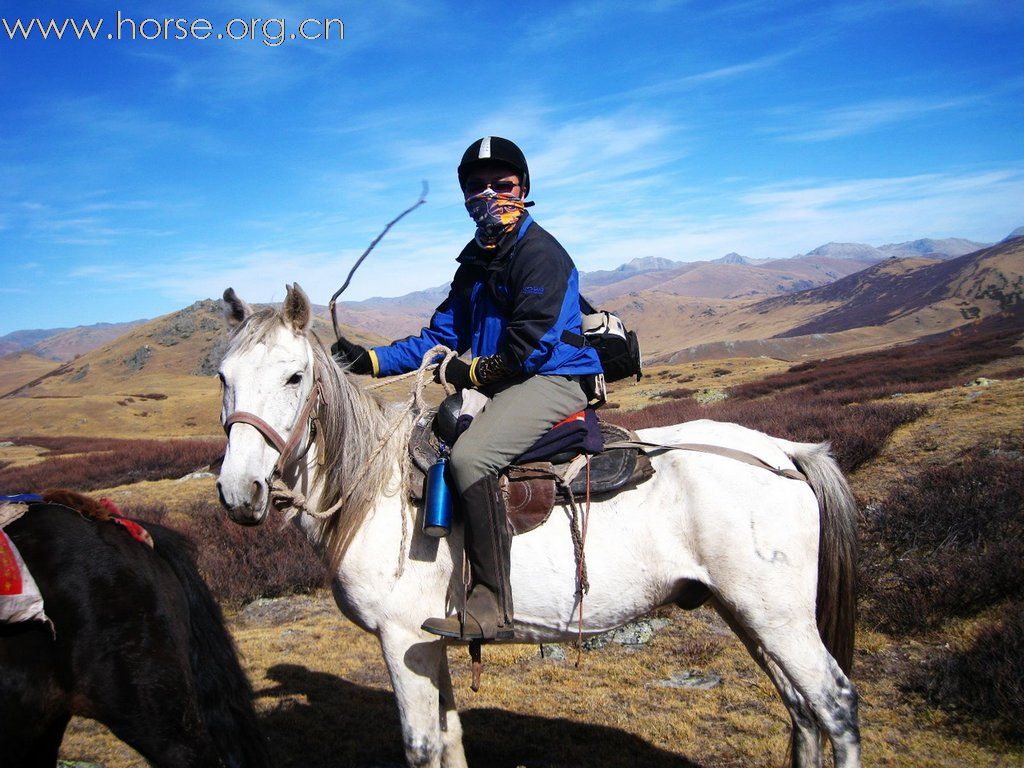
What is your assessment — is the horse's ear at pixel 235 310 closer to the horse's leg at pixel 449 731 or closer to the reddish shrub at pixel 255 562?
the horse's leg at pixel 449 731

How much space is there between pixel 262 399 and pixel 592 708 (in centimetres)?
392

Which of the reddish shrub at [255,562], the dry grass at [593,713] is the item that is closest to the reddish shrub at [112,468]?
the reddish shrub at [255,562]

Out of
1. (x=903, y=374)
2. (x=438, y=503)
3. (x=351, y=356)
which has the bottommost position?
(x=903, y=374)

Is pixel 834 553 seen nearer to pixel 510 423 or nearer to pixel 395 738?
pixel 510 423

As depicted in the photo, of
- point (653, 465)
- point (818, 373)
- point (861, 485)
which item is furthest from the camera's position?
point (818, 373)

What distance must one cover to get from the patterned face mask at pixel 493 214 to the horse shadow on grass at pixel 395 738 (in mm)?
3576

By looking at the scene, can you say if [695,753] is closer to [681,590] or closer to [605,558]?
[681,590]

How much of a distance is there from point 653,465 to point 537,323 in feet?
3.31

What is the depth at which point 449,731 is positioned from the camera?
3473mm

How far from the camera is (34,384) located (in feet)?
253

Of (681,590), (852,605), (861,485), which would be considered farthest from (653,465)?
(861,485)

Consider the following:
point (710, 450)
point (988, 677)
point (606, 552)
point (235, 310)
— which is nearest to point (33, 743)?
point (235, 310)

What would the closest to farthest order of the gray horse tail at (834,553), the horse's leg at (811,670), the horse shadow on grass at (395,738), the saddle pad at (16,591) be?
1. the saddle pad at (16,591)
2. the horse's leg at (811,670)
3. the gray horse tail at (834,553)
4. the horse shadow on grass at (395,738)

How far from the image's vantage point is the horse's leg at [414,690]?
3.08 meters
